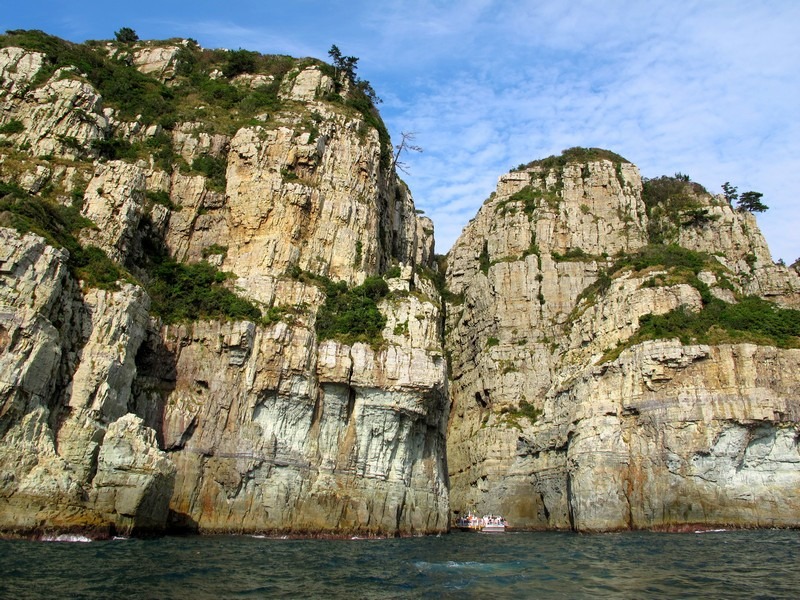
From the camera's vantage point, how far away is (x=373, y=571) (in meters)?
21.9

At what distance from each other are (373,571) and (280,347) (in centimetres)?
1922

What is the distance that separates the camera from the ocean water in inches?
653

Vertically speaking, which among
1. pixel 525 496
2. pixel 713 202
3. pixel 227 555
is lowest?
pixel 227 555

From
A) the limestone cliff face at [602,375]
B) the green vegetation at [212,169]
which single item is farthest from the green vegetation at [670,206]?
the green vegetation at [212,169]

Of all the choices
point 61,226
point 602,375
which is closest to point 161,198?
point 61,226

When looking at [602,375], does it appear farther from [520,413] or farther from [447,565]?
[447,565]

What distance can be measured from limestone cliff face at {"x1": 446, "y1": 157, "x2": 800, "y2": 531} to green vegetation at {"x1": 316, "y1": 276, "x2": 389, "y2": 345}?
66.7ft

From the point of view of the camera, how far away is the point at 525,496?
198 feet

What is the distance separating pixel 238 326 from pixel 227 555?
57.2 ft

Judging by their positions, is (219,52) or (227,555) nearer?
(227,555)

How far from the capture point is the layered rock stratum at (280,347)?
28.9 meters

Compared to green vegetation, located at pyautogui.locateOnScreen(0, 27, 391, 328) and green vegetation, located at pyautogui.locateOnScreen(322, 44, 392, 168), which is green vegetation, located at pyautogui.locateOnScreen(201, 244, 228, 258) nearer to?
green vegetation, located at pyautogui.locateOnScreen(0, 27, 391, 328)

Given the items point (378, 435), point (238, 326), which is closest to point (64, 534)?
point (238, 326)

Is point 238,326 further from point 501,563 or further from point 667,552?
point 667,552
